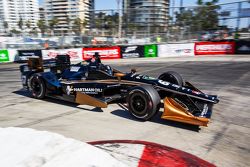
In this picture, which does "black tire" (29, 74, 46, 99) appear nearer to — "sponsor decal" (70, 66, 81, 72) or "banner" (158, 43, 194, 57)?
"sponsor decal" (70, 66, 81, 72)

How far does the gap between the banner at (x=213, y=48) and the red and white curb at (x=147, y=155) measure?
62.2 ft

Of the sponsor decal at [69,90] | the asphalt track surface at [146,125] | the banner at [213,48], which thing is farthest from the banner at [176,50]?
the sponsor decal at [69,90]

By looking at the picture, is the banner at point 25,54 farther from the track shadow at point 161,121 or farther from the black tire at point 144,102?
the black tire at point 144,102

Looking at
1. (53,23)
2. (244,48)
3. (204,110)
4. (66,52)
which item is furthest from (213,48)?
(204,110)

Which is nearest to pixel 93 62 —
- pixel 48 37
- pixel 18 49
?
pixel 18 49

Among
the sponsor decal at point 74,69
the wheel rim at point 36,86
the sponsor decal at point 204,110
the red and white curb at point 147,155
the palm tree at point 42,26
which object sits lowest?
the red and white curb at point 147,155

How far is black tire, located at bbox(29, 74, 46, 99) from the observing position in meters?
8.11

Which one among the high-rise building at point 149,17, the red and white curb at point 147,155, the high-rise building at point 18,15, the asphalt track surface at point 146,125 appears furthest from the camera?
the high-rise building at point 18,15

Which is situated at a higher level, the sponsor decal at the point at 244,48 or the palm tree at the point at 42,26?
the palm tree at the point at 42,26

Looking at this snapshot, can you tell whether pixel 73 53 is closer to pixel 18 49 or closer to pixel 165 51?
pixel 18 49

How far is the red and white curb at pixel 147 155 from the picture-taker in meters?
3.91

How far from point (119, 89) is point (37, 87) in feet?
9.57

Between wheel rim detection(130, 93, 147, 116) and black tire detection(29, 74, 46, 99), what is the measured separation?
330 cm

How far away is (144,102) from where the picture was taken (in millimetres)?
5840
